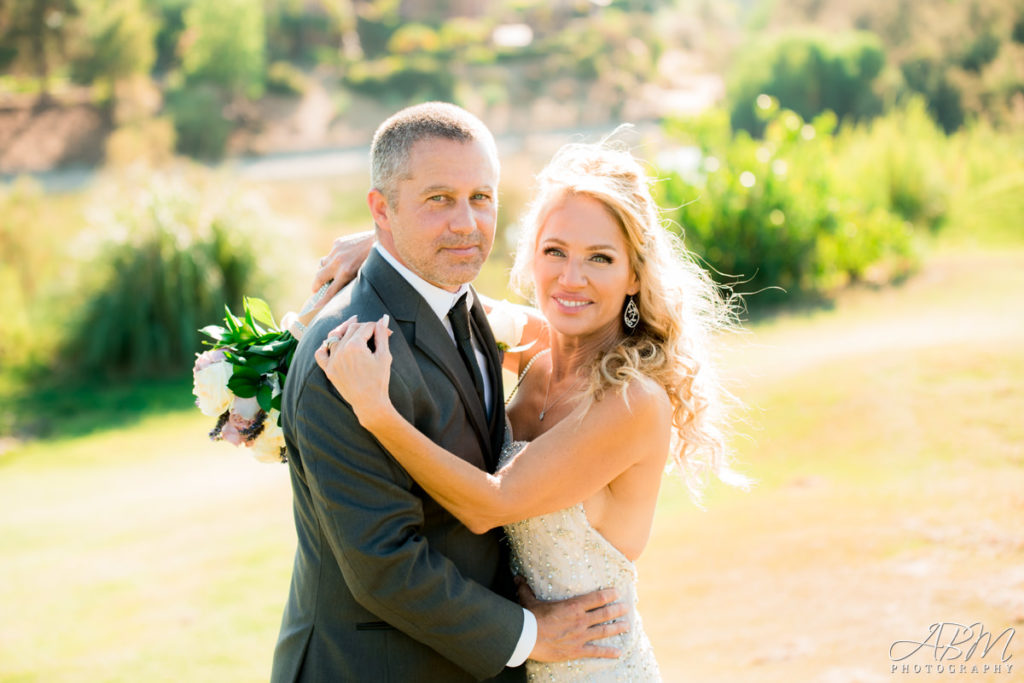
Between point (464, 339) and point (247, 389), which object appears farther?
A: point (247, 389)

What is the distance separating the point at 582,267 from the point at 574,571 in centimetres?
105

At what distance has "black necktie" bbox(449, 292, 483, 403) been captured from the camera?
2.99 meters

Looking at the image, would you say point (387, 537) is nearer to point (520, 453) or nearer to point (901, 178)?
point (520, 453)

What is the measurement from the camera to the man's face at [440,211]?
112 inches

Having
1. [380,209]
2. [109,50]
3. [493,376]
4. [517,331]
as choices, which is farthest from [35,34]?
[493,376]

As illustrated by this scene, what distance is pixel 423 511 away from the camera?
285cm

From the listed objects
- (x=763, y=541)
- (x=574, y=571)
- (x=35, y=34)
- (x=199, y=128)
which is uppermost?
(x=35, y=34)

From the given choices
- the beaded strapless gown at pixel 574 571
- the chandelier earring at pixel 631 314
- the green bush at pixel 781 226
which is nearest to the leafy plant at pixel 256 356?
the beaded strapless gown at pixel 574 571

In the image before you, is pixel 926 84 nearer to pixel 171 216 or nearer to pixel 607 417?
pixel 171 216

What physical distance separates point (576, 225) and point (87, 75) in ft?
147

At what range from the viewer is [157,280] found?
558 inches

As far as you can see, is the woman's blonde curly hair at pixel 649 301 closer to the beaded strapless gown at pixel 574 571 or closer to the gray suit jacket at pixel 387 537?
the beaded strapless gown at pixel 574 571

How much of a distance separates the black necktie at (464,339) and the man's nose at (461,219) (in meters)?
0.26

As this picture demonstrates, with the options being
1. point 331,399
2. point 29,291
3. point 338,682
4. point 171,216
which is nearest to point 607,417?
point 331,399
